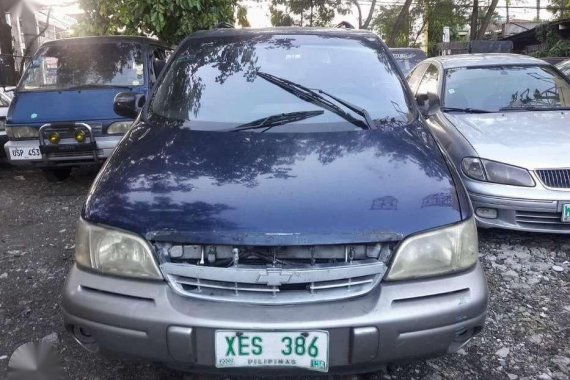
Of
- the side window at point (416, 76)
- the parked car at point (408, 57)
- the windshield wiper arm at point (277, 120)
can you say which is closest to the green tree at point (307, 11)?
the parked car at point (408, 57)

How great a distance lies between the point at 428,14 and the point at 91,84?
2526 cm

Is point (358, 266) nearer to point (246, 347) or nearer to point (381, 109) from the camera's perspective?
point (246, 347)

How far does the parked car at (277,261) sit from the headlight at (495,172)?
5.44ft

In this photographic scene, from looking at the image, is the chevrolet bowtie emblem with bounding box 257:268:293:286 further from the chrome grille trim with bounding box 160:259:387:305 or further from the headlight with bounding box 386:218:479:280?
the headlight with bounding box 386:218:479:280

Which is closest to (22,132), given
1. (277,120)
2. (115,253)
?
(277,120)

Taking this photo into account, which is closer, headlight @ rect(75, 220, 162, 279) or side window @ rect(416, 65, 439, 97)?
headlight @ rect(75, 220, 162, 279)

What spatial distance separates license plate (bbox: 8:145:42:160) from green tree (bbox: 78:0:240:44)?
→ 3175 millimetres

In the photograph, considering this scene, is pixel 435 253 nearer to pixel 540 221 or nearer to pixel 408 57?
pixel 540 221

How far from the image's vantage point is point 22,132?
5.39 meters

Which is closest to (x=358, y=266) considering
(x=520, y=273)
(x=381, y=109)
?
(x=381, y=109)

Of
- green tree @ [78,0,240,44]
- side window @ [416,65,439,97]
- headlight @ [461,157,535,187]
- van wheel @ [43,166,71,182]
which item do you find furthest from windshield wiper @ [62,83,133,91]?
headlight @ [461,157,535,187]

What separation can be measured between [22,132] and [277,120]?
12.6 feet

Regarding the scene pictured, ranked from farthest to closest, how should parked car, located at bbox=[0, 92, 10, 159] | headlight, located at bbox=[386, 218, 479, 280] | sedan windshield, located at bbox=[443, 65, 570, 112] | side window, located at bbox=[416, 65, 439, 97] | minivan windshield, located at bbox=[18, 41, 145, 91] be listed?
parked car, located at bbox=[0, 92, 10, 159]
minivan windshield, located at bbox=[18, 41, 145, 91]
side window, located at bbox=[416, 65, 439, 97]
sedan windshield, located at bbox=[443, 65, 570, 112]
headlight, located at bbox=[386, 218, 479, 280]

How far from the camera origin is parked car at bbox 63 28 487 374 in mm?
1796
